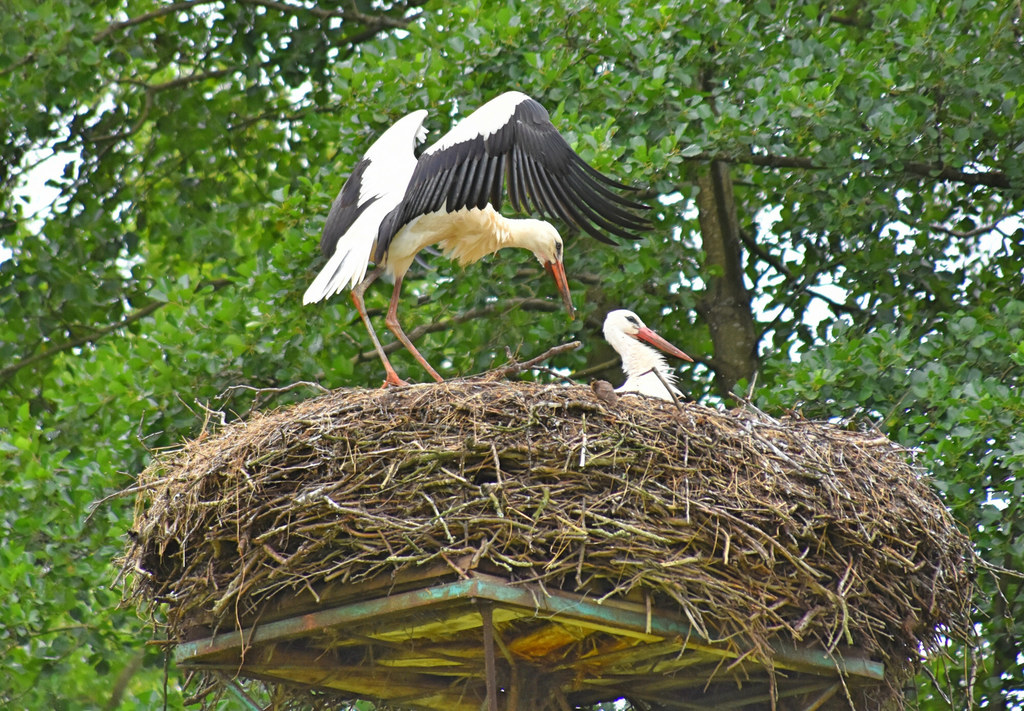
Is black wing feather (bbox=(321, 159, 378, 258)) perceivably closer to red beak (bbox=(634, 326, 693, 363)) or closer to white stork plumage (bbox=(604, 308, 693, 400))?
white stork plumage (bbox=(604, 308, 693, 400))

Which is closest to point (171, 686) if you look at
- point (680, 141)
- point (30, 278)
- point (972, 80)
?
point (30, 278)

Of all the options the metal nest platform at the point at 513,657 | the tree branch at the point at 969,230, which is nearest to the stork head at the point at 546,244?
the metal nest platform at the point at 513,657

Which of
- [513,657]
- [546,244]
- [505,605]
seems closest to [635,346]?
[546,244]

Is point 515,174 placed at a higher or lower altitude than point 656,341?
higher

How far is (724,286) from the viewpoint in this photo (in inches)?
378

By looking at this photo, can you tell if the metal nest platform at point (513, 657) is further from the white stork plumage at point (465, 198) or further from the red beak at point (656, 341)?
the red beak at point (656, 341)

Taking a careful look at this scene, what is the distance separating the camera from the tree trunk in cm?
926

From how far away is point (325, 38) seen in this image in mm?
10984

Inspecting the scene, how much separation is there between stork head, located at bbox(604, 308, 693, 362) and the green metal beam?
9.54 feet

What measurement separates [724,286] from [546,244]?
2.14 metres

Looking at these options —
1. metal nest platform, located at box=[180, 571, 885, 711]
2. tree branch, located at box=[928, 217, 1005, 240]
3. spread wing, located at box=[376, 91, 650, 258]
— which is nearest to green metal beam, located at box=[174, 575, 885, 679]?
metal nest platform, located at box=[180, 571, 885, 711]

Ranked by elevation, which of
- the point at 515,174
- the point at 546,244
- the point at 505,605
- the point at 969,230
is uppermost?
the point at 515,174

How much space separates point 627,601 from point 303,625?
1.19 meters

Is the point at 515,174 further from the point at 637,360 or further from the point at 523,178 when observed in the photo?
the point at 637,360
